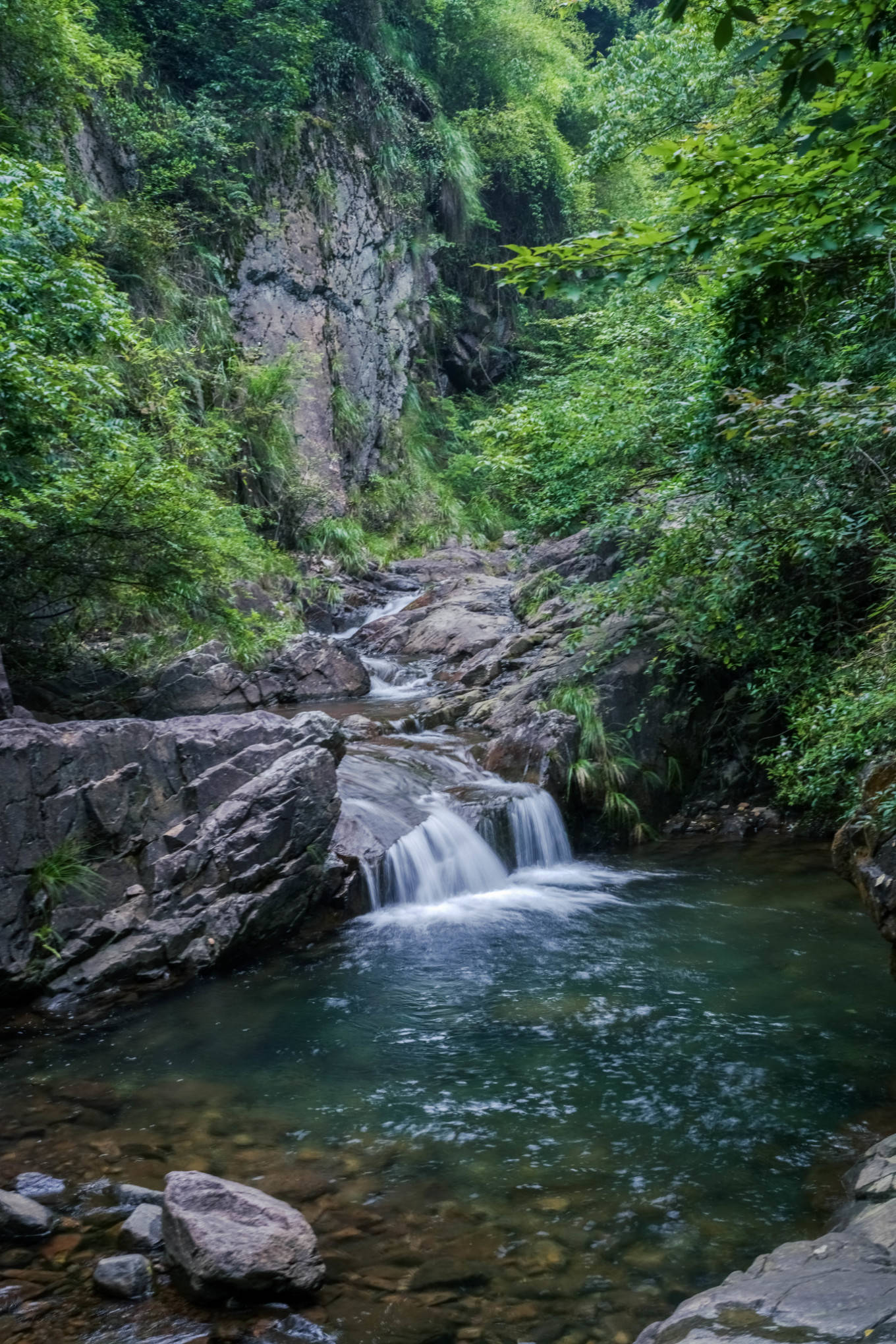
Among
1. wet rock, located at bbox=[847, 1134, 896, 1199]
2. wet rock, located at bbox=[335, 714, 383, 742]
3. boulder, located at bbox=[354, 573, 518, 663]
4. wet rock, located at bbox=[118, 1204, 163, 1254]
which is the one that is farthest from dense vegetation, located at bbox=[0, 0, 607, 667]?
wet rock, located at bbox=[847, 1134, 896, 1199]

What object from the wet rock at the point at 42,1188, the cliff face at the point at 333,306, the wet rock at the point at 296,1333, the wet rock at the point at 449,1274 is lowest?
the wet rock at the point at 449,1274

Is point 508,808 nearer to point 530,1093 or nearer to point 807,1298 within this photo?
point 530,1093

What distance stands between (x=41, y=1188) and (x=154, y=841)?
312 cm

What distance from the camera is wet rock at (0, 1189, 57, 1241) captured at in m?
3.76

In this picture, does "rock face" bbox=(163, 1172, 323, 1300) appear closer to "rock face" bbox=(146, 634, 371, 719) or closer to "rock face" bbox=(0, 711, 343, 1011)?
"rock face" bbox=(0, 711, 343, 1011)

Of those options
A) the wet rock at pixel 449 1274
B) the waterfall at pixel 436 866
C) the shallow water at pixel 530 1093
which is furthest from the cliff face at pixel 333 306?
the wet rock at pixel 449 1274

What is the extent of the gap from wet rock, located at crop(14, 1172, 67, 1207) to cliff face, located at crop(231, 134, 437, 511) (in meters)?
15.7

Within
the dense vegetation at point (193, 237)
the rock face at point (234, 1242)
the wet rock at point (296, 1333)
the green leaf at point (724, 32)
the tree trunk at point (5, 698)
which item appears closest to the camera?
the green leaf at point (724, 32)

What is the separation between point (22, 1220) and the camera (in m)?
3.77

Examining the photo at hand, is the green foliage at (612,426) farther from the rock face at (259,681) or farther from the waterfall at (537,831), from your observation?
the rock face at (259,681)

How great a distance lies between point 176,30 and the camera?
722 inches

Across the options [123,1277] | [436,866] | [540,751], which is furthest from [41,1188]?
[540,751]

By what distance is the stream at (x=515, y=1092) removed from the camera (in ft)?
11.8

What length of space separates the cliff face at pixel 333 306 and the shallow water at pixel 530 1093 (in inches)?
541
